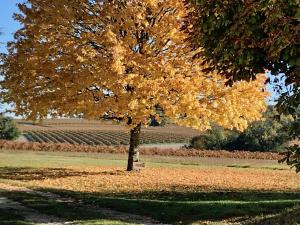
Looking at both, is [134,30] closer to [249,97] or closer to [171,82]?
[171,82]

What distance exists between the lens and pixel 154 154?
5044 cm

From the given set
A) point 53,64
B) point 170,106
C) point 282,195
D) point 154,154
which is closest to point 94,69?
point 53,64

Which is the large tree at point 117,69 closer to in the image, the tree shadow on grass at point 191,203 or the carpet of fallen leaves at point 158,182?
the carpet of fallen leaves at point 158,182

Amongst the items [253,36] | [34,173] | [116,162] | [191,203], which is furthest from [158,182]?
[116,162]

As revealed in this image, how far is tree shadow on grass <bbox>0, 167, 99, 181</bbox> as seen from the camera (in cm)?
2564

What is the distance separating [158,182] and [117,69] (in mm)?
5793

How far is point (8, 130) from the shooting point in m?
101

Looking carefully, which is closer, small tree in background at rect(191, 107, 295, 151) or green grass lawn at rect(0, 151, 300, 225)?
green grass lawn at rect(0, 151, 300, 225)

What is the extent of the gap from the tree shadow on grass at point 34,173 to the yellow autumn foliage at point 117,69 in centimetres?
329

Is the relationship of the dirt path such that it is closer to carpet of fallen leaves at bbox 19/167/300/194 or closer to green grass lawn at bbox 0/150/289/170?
carpet of fallen leaves at bbox 19/167/300/194

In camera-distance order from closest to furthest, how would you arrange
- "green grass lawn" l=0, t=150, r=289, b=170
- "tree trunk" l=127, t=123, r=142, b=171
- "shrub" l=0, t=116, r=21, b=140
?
"tree trunk" l=127, t=123, r=142, b=171 → "green grass lawn" l=0, t=150, r=289, b=170 → "shrub" l=0, t=116, r=21, b=140

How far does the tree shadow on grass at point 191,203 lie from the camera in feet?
49.8

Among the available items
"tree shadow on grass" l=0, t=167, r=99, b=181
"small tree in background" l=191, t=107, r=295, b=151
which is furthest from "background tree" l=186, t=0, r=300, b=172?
"small tree in background" l=191, t=107, r=295, b=151

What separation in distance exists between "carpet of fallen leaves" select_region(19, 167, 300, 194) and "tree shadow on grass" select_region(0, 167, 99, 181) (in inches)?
4.8
